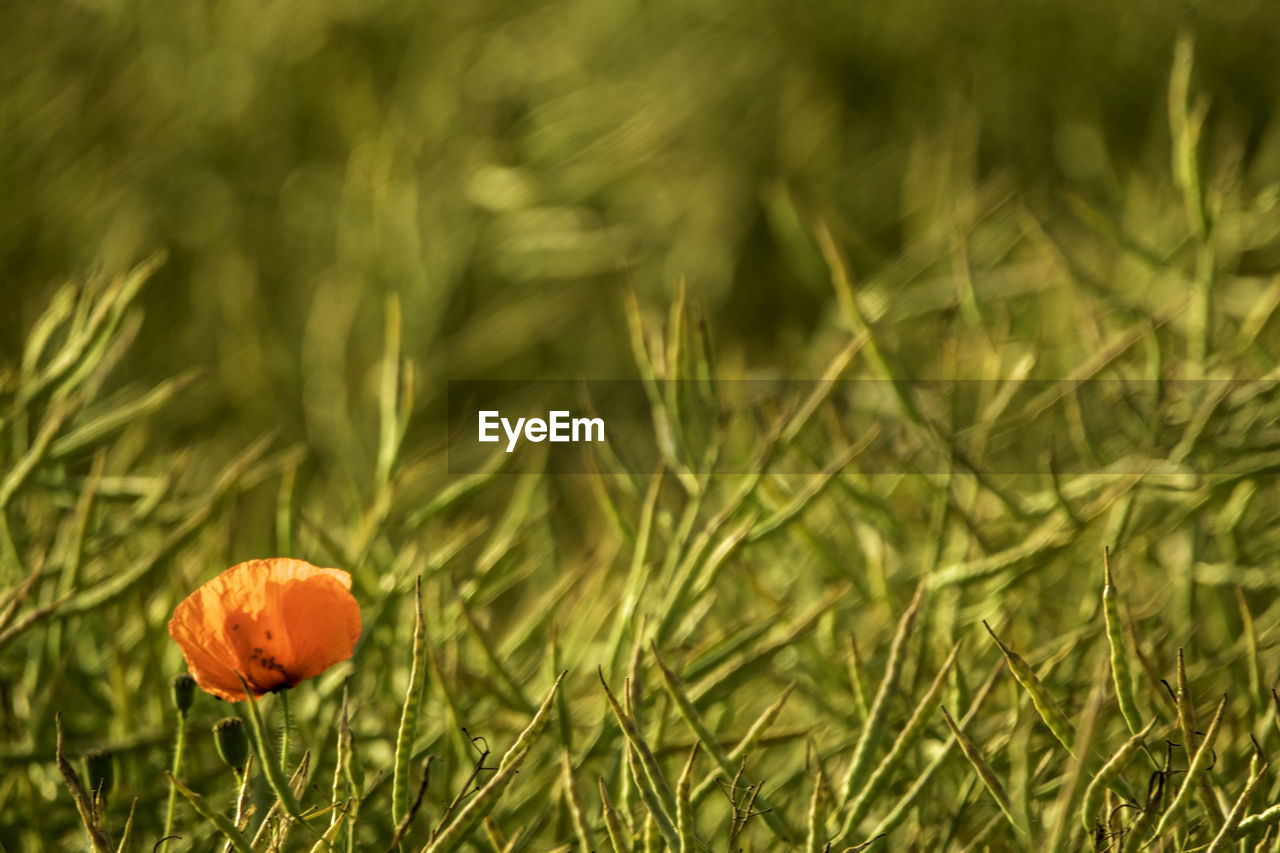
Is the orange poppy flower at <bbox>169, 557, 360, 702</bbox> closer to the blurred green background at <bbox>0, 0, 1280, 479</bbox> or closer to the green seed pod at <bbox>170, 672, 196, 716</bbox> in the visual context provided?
the green seed pod at <bbox>170, 672, 196, 716</bbox>

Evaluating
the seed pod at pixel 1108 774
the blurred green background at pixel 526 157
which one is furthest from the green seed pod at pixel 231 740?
the blurred green background at pixel 526 157

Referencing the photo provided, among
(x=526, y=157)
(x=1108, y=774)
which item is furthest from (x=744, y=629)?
(x=526, y=157)

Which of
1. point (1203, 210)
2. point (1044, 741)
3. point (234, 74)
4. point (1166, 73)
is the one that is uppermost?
point (234, 74)

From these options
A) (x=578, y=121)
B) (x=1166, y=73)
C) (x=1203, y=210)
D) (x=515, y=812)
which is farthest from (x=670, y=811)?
(x=1166, y=73)

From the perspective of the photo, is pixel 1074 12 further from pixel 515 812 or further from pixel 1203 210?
pixel 515 812

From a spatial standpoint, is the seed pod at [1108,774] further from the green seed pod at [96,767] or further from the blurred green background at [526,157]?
the blurred green background at [526,157]
